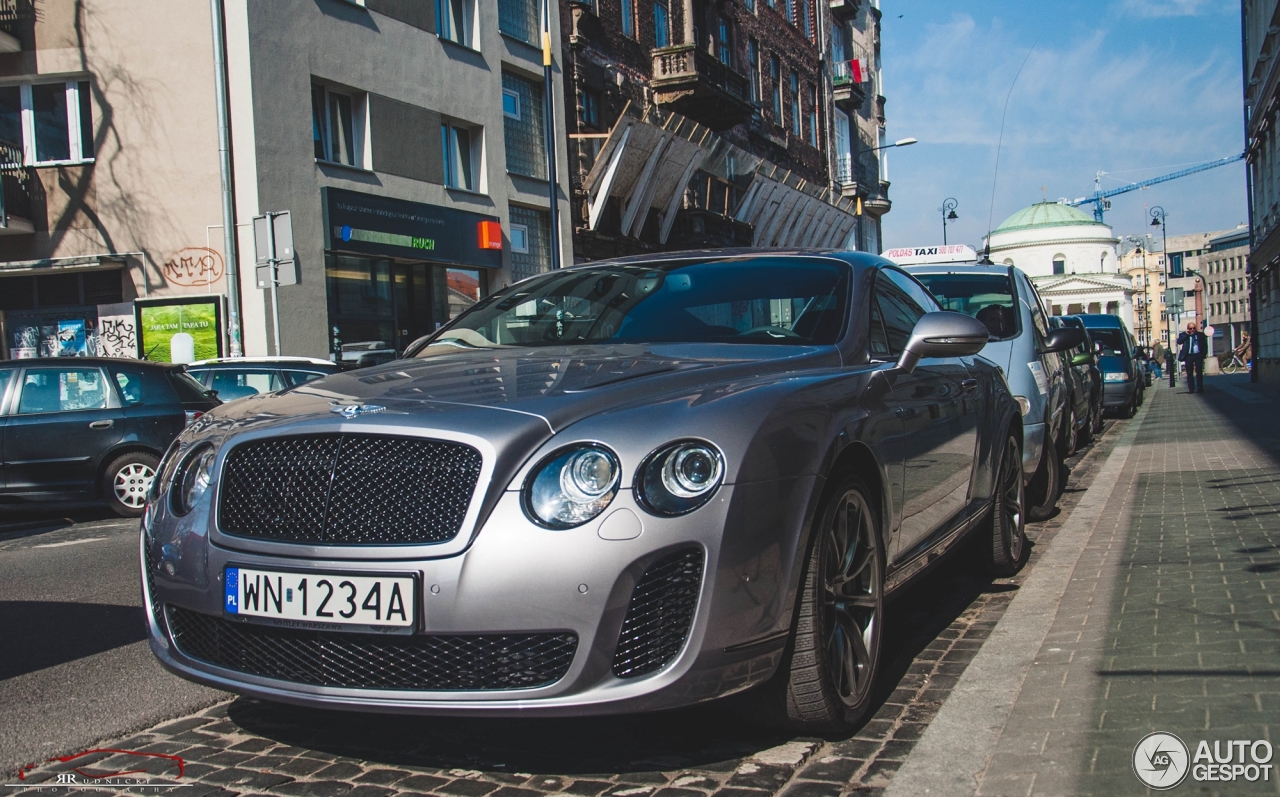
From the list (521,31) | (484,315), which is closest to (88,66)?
(521,31)

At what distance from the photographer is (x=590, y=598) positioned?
274 cm

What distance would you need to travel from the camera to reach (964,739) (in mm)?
3305

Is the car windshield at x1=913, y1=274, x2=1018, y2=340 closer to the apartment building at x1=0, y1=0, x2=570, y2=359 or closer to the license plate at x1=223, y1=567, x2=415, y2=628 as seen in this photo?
the license plate at x1=223, y1=567, x2=415, y2=628

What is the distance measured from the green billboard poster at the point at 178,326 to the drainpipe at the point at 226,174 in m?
0.28

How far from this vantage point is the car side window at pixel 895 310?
4.54 m

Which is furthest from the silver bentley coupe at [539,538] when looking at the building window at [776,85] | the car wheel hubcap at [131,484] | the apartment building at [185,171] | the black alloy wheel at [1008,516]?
the building window at [776,85]

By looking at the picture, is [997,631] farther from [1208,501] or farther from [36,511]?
[36,511]

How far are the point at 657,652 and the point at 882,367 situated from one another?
165cm

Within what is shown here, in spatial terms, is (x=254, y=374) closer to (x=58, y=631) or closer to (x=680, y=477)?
(x=58, y=631)

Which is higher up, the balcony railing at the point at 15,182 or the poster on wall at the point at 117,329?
the balcony railing at the point at 15,182

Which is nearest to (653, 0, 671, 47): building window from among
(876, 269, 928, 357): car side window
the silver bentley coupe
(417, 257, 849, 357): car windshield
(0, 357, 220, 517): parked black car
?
(0, 357, 220, 517): parked black car

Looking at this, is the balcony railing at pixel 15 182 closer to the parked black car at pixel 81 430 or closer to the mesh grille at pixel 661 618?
the parked black car at pixel 81 430

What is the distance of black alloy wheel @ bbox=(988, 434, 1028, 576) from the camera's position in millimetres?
5680

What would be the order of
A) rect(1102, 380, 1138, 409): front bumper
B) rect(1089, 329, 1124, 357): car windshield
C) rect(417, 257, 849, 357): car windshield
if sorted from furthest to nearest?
rect(1089, 329, 1124, 357): car windshield
rect(1102, 380, 1138, 409): front bumper
rect(417, 257, 849, 357): car windshield
